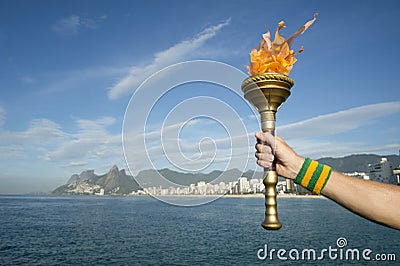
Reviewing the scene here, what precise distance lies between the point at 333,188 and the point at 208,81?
1.56 meters

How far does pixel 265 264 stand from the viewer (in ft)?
122

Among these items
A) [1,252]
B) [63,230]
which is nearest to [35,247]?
[1,252]

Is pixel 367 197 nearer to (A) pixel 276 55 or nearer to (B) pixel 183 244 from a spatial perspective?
(A) pixel 276 55

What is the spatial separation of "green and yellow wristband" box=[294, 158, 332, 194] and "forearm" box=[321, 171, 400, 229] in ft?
0.43

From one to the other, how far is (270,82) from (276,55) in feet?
1.11

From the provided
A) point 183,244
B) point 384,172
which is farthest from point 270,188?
point 384,172

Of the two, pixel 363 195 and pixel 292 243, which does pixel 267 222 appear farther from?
pixel 292 243

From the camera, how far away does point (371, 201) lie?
2904 mm

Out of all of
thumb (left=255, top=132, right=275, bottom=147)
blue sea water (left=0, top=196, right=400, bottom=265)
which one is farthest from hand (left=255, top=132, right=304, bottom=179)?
blue sea water (left=0, top=196, right=400, bottom=265)

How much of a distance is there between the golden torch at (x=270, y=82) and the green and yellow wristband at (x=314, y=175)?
286 mm

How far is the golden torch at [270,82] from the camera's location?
10.3 ft

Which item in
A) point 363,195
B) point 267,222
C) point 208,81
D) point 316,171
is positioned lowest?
point 267,222

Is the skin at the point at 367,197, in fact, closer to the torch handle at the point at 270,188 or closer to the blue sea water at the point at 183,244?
the torch handle at the point at 270,188

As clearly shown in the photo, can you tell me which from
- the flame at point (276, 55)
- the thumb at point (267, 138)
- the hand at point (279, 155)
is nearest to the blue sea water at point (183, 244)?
the hand at point (279, 155)
